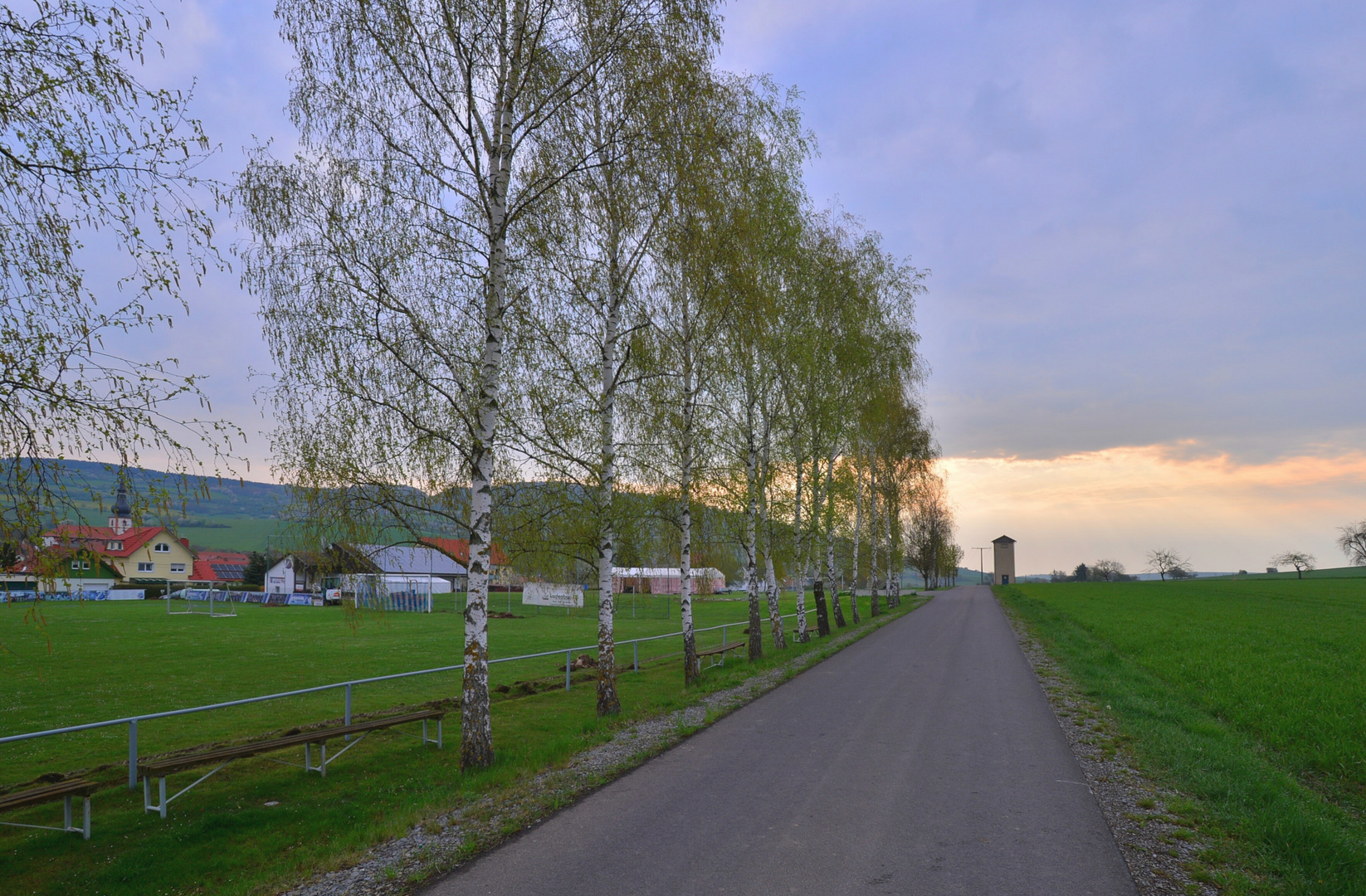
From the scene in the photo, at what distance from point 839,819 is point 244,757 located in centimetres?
786

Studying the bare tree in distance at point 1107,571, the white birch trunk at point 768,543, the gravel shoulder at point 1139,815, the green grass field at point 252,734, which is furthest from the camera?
the bare tree in distance at point 1107,571

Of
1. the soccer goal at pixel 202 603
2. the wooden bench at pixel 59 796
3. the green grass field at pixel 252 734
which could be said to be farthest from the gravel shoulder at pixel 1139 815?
the soccer goal at pixel 202 603

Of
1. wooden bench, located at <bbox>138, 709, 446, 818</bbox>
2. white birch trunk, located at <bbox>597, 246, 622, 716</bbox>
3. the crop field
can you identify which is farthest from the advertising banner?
wooden bench, located at <bbox>138, 709, 446, 818</bbox>

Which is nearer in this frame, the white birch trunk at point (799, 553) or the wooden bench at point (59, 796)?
the wooden bench at point (59, 796)

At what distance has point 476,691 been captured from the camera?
996 centimetres

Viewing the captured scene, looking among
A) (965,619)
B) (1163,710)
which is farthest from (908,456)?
(1163,710)

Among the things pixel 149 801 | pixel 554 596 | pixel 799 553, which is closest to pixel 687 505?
pixel 799 553

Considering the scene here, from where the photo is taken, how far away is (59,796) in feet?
24.4

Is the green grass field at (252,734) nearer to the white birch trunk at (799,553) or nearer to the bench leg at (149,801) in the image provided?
the bench leg at (149,801)

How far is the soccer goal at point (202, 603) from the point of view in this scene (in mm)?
46500

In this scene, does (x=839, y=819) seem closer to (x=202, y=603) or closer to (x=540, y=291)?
(x=540, y=291)

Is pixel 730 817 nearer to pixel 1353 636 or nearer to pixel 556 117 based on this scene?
pixel 556 117

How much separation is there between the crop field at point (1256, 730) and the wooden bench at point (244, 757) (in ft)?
33.9

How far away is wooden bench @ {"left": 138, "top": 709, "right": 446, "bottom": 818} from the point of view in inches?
327
